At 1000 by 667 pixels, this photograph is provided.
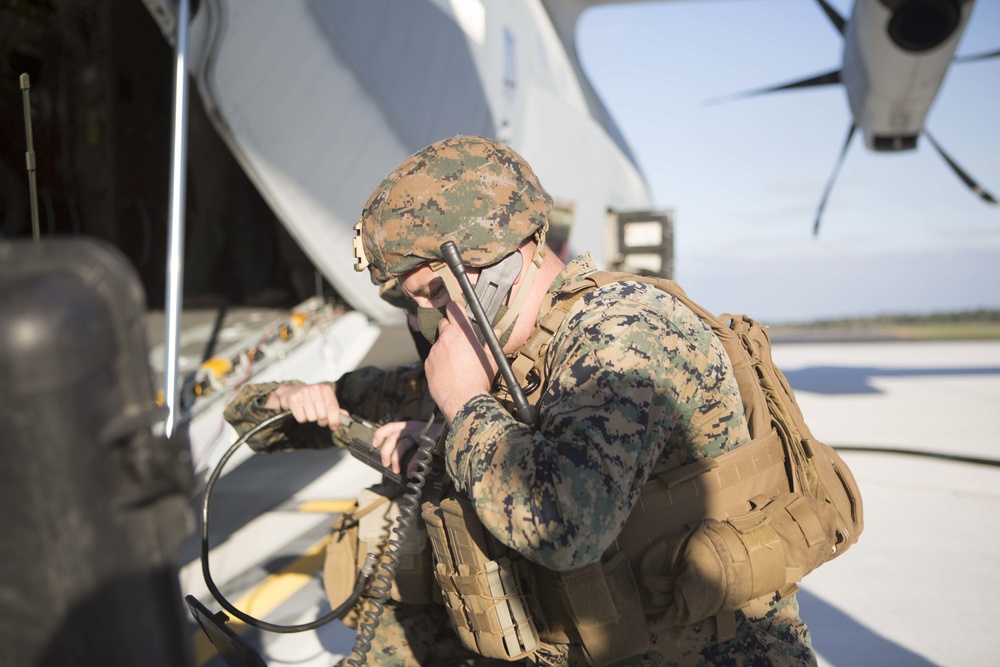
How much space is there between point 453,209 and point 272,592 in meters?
2.82

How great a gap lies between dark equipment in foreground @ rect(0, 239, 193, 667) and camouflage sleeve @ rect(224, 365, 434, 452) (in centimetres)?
195

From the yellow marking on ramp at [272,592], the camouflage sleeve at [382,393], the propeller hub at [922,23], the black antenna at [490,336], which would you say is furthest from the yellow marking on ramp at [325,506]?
the propeller hub at [922,23]

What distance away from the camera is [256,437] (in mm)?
2754

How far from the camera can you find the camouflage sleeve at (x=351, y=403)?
2744mm

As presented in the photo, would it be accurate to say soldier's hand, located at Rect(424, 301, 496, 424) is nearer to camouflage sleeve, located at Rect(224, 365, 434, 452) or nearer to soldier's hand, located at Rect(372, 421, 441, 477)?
soldier's hand, located at Rect(372, 421, 441, 477)

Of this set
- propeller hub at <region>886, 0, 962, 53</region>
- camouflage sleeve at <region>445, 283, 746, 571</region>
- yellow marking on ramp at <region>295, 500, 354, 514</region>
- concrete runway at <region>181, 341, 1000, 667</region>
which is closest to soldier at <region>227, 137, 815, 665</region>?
camouflage sleeve at <region>445, 283, 746, 571</region>

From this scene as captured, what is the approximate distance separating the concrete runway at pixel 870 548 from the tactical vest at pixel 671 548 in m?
1.59

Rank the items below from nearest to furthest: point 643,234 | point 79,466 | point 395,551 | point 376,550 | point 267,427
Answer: point 79,466
point 395,551
point 376,550
point 267,427
point 643,234

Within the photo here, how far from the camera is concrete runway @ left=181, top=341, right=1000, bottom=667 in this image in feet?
10.9

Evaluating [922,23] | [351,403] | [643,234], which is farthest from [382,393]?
[643,234]

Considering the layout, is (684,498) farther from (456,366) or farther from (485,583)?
(456,366)

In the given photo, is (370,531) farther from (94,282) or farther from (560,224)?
(560,224)

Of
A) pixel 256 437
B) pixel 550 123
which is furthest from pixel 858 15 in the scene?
pixel 256 437

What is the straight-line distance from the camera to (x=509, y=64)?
7.59 meters
